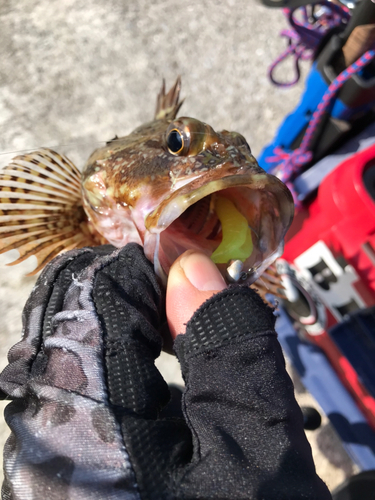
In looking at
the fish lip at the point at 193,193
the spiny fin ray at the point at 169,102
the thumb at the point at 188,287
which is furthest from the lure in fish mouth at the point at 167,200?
the spiny fin ray at the point at 169,102

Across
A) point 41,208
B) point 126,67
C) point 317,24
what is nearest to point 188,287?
point 41,208

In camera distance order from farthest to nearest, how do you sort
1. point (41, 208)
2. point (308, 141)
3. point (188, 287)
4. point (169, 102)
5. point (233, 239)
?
point (169, 102)
point (308, 141)
point (41, 208)
point (233, 239)
point (188, 287)

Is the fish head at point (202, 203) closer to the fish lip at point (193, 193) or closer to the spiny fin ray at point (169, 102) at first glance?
the fish lip at point (193, 193)

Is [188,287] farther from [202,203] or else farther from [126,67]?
[126,67]

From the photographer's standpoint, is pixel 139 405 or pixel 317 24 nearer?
pixel 139 405

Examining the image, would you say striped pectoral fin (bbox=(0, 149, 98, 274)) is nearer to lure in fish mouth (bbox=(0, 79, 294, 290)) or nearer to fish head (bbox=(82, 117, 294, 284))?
lure in fish mouth (bbox=(0, 79, 294, 290))

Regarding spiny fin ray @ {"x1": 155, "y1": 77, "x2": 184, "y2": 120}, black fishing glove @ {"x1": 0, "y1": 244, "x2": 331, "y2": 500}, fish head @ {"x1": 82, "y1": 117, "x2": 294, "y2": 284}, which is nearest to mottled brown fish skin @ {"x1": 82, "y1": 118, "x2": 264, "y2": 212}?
fish head @ {"x1": 82, "y1": 117, "x2": 294, "y2": 284}

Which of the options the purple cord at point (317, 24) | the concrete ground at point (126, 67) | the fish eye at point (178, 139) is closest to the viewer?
the fish eye at point (178, 139)
